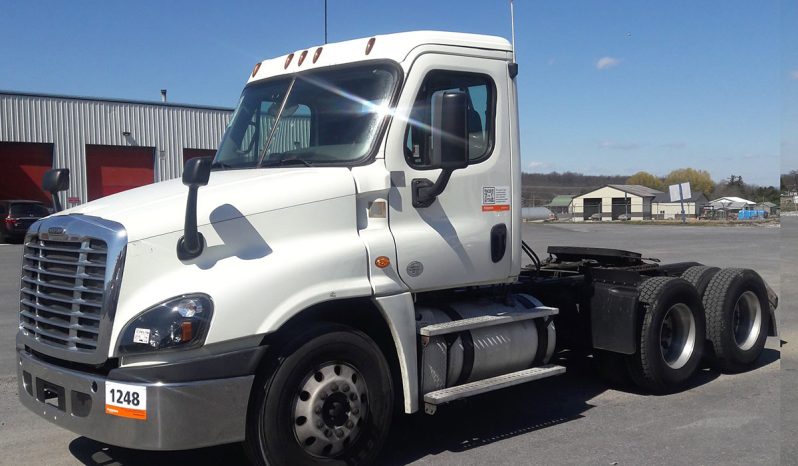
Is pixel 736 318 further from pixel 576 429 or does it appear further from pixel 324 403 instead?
pixel 324 403

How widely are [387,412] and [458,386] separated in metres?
0.70

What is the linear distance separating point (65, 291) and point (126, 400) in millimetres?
834

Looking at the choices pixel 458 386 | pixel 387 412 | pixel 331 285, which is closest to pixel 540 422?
pixel 458 386

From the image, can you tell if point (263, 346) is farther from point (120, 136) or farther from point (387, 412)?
point (120, 136)

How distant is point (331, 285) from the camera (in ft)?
16.3

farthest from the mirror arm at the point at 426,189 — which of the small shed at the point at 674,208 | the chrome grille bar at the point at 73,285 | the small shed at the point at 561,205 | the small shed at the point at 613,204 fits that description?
the small shed at the point at 674,208

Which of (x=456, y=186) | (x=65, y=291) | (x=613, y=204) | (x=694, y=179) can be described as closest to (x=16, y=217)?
(x=65, y=291)

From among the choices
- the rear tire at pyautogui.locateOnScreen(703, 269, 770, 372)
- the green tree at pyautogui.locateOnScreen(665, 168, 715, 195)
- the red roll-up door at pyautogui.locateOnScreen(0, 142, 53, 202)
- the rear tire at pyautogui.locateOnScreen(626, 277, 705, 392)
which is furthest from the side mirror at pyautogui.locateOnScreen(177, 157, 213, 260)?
the green tree at pyautogui.locateOnScreen(665, 168, 715, 195)

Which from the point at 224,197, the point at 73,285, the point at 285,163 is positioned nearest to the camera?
the point at 73,285

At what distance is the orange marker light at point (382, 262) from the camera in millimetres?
5258

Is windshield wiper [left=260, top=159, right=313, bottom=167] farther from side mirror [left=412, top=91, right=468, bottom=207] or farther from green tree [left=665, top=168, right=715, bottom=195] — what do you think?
green tree [left=665, top=168, right=715, bottom=195]

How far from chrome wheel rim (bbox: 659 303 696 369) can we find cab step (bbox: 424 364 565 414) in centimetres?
171

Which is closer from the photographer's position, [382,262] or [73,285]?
[73,285]

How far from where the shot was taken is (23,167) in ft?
116
